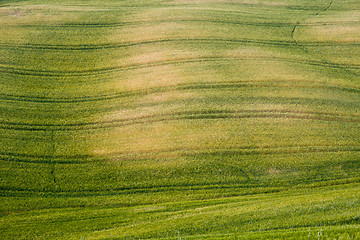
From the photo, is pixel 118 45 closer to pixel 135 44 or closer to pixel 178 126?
pixel 135 44

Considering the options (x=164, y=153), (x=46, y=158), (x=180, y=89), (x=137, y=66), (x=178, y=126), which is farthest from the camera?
(x=137, y=66)

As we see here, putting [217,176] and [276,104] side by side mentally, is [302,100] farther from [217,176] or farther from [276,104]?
[217,176]

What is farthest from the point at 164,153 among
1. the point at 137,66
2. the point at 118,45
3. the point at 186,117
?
the point at 118,45

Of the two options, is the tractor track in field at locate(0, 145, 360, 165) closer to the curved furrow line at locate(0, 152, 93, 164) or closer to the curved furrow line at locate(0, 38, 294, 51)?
the curved furrow line at locate(0, 152, 93, 164)

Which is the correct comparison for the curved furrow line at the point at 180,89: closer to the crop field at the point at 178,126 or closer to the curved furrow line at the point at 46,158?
the crop field at the point at 178,126

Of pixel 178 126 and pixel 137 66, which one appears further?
pixel 137 66

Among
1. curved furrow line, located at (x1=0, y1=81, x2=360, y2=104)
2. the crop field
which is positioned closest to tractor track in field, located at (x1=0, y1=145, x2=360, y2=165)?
the crop field
